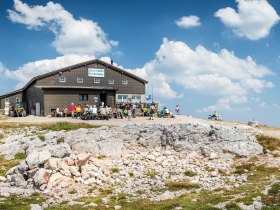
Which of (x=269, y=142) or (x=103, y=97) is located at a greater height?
(x=103, y=97)

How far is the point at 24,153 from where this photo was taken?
109ft

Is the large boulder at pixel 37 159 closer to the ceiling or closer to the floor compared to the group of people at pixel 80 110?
closer to the floor

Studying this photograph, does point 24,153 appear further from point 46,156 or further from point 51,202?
point 51,202

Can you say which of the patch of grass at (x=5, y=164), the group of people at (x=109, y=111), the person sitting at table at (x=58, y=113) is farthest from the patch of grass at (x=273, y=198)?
the person sitting at table at (x=58, y=113)

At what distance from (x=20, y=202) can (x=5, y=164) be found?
36.8 feet

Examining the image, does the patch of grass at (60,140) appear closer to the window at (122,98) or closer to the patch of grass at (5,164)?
the patch of grass at (5,164)

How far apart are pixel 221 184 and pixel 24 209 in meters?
12.2

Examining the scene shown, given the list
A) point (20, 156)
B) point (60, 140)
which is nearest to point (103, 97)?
point (60, 140)

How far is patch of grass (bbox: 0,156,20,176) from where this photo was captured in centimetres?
2836

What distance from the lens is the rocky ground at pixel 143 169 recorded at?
20.2m

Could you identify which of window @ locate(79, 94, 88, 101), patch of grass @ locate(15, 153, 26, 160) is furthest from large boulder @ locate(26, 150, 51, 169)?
window @ locate(79, 94, 88, 101)

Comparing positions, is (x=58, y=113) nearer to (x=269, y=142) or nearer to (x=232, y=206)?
(x=269, y=142)

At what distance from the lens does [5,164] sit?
1204 inches

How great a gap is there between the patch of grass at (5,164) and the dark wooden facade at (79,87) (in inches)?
1079
